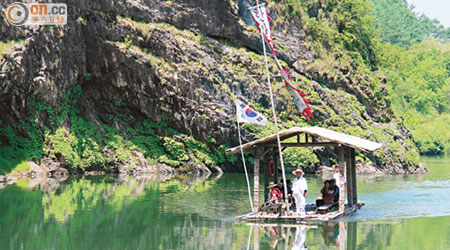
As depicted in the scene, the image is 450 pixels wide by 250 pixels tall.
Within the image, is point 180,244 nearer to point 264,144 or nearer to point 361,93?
point 264,144

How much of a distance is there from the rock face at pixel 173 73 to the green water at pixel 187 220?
1220 cm

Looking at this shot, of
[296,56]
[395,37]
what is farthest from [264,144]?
[395,37]

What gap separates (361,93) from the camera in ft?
196

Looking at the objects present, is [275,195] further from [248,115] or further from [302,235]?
[302,235]

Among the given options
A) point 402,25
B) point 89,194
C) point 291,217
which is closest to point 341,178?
point 291,217

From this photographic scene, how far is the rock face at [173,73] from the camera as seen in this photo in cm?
4962

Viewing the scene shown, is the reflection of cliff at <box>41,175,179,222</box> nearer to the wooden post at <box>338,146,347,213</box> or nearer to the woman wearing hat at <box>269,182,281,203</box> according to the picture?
the woman wearing hat at <box>269,182,281,203</box>

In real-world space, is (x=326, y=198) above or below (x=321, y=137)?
below

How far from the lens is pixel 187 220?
25.3 m

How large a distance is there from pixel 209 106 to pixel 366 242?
110 ft

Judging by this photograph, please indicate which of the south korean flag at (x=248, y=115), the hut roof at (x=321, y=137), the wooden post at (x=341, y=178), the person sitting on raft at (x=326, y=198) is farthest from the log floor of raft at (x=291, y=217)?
the south korean flag at (x=248, y=115)

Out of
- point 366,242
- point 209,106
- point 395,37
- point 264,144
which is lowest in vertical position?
point 366,242

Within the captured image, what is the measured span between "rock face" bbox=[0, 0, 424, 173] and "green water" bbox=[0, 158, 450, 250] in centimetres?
1220

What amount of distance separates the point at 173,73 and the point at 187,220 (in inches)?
1085
